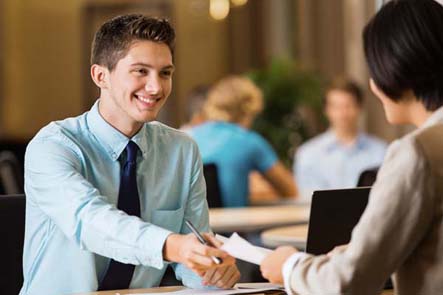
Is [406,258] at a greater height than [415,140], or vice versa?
[415,140]

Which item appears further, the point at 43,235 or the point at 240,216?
the point at 240,216

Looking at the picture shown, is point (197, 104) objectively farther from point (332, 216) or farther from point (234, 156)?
point (332, 216)

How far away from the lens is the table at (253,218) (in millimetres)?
4785

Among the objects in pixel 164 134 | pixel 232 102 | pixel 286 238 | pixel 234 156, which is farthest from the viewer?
pixel 232 102

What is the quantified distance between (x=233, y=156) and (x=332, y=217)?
3.75 m

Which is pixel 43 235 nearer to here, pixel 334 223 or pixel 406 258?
pixel 334 223

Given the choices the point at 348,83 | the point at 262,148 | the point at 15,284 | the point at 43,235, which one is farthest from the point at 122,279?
the point at 348,83

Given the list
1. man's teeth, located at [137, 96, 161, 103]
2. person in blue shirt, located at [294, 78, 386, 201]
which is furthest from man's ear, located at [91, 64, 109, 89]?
person in blue shirt, located at [294, 78, 386, 201]

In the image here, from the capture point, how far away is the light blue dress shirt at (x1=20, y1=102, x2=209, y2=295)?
235cm

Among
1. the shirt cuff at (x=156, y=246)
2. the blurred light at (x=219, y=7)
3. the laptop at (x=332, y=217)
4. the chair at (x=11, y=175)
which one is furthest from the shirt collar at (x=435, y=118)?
the blurred light at (x=219, y=7)

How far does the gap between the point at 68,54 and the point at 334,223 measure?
504 inches

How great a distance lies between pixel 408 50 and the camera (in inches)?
74.7

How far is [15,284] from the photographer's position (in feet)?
9.30

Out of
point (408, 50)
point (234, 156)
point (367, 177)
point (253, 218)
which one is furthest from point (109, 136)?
point (234, 156)
